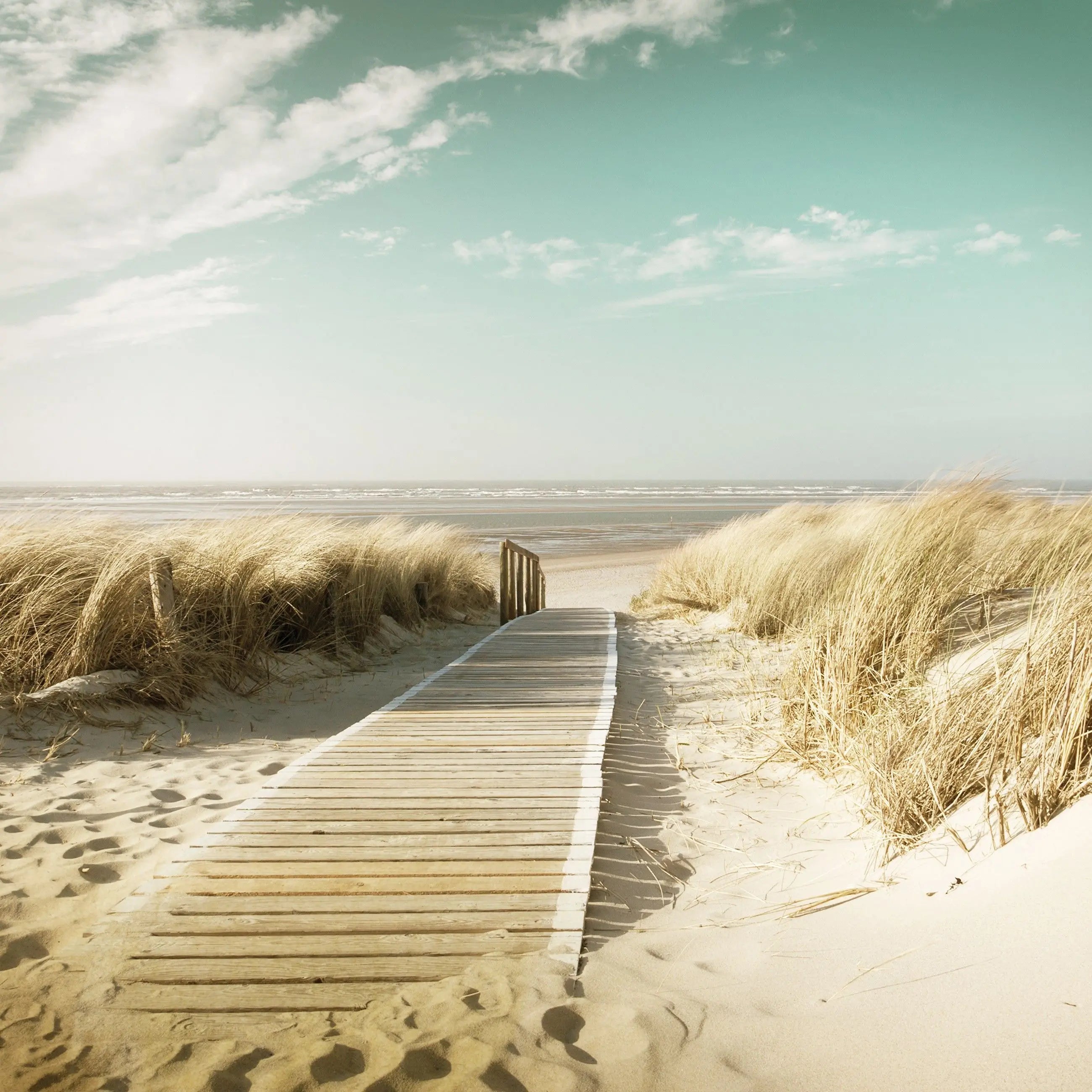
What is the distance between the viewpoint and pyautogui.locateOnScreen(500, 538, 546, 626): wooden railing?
35.4 ft

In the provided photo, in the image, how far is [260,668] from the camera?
6.38 meters

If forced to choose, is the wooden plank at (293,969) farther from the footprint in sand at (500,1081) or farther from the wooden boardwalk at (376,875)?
the footprint in sand at (500,1081)

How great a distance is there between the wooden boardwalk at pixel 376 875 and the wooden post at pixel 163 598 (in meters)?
1.77

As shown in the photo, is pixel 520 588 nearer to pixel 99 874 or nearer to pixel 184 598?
pixel 184 598

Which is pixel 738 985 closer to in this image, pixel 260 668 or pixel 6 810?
pixel 6 810

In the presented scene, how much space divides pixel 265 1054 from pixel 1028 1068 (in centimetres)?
161

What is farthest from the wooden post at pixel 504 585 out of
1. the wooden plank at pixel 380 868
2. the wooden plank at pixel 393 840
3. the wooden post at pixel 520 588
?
the wooden plank at pixel 380 868

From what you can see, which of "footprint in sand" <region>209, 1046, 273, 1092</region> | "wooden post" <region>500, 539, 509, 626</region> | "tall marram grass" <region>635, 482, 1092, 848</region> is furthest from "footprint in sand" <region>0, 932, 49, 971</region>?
"wooden post" <region>500, 539, 509, 626</region>

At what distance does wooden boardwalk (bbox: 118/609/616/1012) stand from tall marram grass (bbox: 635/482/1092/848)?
1200 millimetres

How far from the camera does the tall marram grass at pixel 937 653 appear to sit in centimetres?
270

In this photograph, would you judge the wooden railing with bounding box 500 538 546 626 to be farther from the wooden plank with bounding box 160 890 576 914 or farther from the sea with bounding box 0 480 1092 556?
the wooden plank with bounding box 160 890 576 914

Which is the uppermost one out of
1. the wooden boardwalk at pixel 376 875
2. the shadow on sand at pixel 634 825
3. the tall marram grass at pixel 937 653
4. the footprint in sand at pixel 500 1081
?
the tall marram grass at pixel 937 653

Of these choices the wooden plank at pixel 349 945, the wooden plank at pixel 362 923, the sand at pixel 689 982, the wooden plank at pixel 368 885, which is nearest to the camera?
the sand at pixel 689 982

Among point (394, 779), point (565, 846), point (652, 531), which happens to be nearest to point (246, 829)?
point (394, 779)
